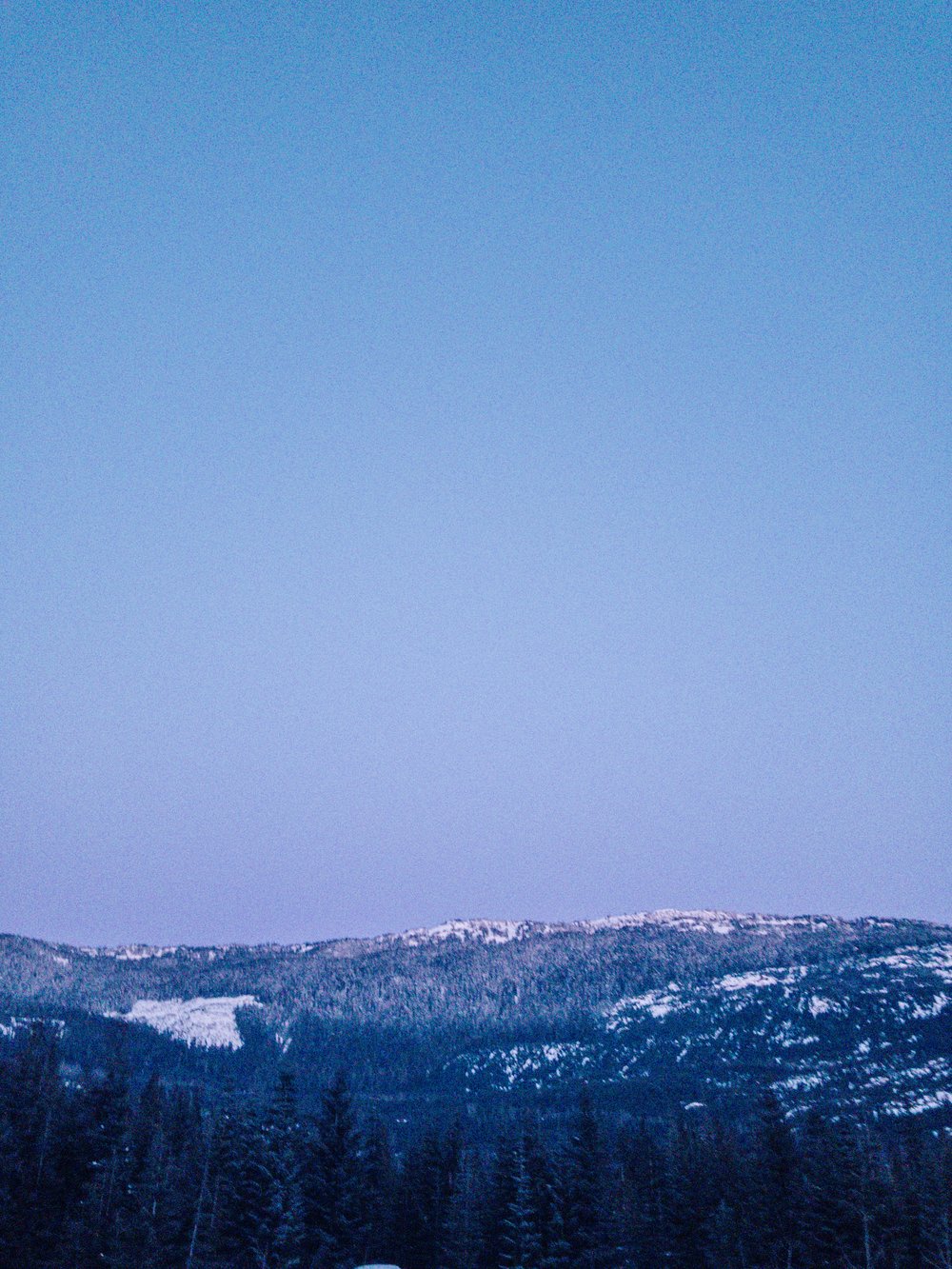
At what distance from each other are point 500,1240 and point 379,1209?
68.6 feet

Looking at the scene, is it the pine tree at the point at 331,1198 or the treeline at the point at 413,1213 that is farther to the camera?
the pine tree at the point at 331,1198

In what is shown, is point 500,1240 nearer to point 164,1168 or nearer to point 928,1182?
point 164,1168

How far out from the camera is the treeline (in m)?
53.4

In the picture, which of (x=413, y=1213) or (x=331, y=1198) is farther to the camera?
(x=413, y=1213)

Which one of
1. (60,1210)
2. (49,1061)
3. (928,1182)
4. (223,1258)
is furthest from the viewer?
(49,1061)

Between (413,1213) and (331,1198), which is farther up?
(331,1198)

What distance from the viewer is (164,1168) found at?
59.2m

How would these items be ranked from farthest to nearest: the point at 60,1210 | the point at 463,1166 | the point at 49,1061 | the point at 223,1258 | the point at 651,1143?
the point at 651,1143, the point at 49,1061, the point at 463,1166, the point at 60,1210, the point at 223,1258

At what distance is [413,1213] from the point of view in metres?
73.2

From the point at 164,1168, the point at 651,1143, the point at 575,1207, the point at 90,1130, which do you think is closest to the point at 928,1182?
the point at 575,1207

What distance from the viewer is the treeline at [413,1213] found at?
5341 cm

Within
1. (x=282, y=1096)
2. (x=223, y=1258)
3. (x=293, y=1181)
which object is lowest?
(x=223, y=1258)

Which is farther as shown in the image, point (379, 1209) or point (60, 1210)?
point (379, 1209)

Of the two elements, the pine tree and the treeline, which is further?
the pine tree
